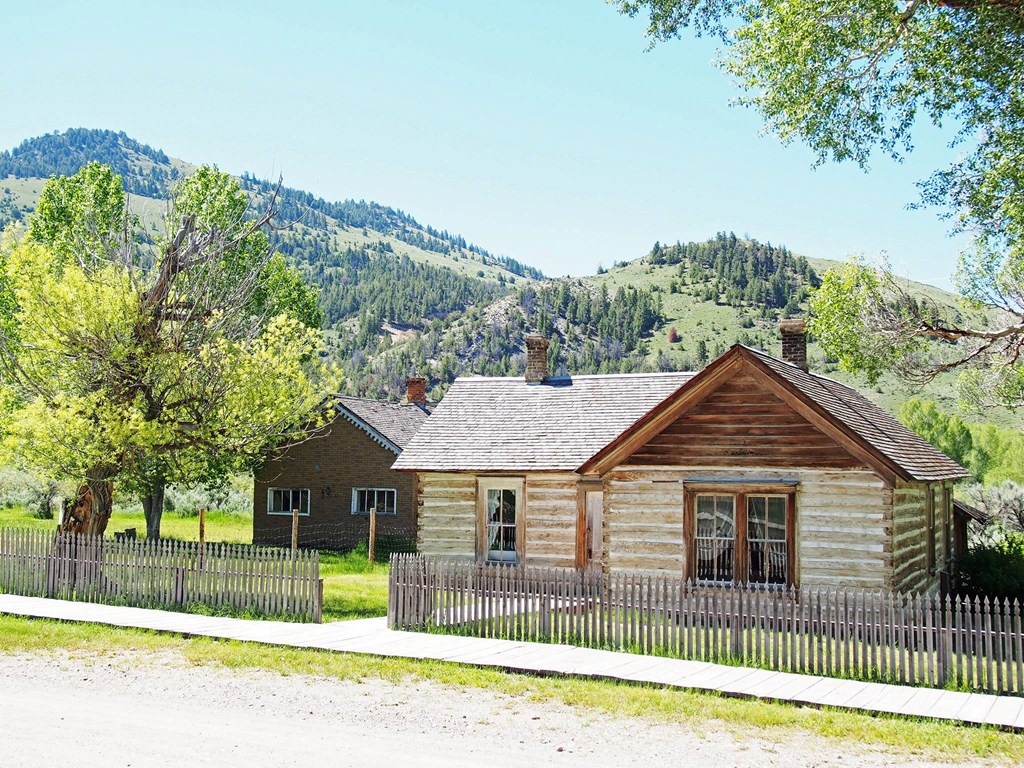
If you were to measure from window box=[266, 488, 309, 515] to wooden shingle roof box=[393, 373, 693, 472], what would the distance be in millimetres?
13234

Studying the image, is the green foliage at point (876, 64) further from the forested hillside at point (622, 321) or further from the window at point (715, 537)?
the forested hillside at point (622, 321)

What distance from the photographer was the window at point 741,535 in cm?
1867

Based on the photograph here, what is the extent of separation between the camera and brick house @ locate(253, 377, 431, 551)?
3731 centimetres

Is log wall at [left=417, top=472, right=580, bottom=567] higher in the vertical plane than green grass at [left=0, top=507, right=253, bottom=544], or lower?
higher

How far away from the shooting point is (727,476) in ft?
63.0

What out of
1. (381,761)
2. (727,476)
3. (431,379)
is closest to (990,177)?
(727,476)

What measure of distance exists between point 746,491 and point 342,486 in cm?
2253

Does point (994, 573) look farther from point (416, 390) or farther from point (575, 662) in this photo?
point (416, 390)

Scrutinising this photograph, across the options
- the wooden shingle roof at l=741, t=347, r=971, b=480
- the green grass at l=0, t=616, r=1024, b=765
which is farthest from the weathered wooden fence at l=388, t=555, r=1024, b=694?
the wooden shingle roof at l=741, t=347, r=971, b=480

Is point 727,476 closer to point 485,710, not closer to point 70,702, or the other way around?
point 485,710

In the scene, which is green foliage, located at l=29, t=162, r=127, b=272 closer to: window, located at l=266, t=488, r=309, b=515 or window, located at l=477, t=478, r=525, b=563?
window, located at l=266, t=488, r=309, b=515

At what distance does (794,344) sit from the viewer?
25.0m

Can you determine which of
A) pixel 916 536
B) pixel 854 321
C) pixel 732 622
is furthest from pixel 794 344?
pixel 732 622

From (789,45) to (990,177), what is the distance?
15.7 ft
